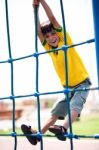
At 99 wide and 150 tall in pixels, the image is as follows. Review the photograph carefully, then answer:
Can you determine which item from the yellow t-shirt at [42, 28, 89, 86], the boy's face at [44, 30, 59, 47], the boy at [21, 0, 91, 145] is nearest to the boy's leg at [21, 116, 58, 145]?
the boy at [21, 0, 91, 145]

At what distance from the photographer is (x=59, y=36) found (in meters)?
2.07

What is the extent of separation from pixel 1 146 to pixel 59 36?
125 cm

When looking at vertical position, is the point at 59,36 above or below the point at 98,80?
above

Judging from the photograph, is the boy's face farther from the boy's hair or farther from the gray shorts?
the gray shorts

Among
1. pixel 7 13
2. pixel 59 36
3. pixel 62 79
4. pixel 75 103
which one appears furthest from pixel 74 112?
pixel 7 13

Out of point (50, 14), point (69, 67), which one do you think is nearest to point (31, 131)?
point (69, 67)

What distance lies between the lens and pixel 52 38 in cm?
207

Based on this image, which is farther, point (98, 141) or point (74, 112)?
point (98, 141)

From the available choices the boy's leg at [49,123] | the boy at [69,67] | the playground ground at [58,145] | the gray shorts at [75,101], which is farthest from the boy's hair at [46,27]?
the playground ground at [58,145]

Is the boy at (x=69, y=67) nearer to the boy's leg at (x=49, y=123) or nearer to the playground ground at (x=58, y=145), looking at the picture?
the boy's leg at (x=49, y=123)

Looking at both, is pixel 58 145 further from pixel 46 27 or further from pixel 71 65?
pixel 46 27

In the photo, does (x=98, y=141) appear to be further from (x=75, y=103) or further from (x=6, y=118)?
(x=6, y=118)

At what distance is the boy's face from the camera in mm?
2061

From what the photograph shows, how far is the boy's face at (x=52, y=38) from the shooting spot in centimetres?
206
